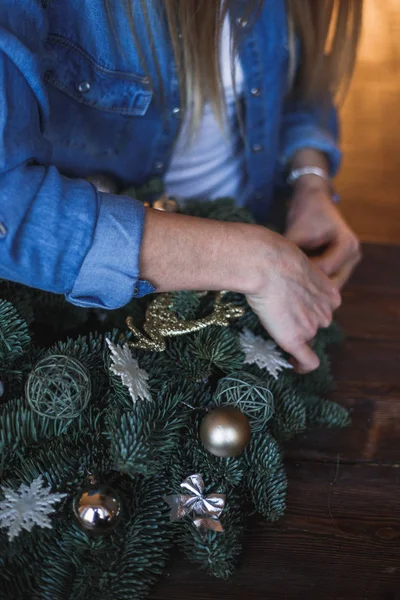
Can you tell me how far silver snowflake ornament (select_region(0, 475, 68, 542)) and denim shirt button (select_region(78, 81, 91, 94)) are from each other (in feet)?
1.58

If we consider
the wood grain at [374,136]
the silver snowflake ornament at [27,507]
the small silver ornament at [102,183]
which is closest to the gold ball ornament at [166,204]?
the small silver ornament at [102,183]

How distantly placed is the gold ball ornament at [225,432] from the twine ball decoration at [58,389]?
0.12 meters

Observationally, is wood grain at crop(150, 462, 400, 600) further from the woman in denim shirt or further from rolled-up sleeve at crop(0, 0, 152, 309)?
rolled-up sleeve at crop(0, 0, 152, 309)

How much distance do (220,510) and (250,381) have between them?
0.45 feet

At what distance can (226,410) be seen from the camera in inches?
23.6

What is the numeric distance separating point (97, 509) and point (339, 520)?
0.91 ft

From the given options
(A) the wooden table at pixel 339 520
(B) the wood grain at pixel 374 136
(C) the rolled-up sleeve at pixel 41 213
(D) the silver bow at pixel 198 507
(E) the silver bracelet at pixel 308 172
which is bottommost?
(B) the wood grain at pixel 374 136

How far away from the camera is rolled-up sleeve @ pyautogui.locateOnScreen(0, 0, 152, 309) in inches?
21.2

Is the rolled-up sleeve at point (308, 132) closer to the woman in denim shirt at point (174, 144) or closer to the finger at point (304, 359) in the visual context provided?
the woman in denim shirt at point (174, 144)

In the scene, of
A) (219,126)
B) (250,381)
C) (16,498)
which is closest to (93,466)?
(16,498)

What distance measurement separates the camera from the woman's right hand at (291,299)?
26.0 inches

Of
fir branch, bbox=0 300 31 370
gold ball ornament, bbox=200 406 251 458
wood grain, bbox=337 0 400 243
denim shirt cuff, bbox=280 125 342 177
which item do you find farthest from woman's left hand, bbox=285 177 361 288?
wood grain, bbox=337 0 400 243

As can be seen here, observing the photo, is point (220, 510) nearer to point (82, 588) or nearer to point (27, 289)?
point (82, 588)

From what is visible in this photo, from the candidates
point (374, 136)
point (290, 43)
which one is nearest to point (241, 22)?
Result: point (290, 43)
